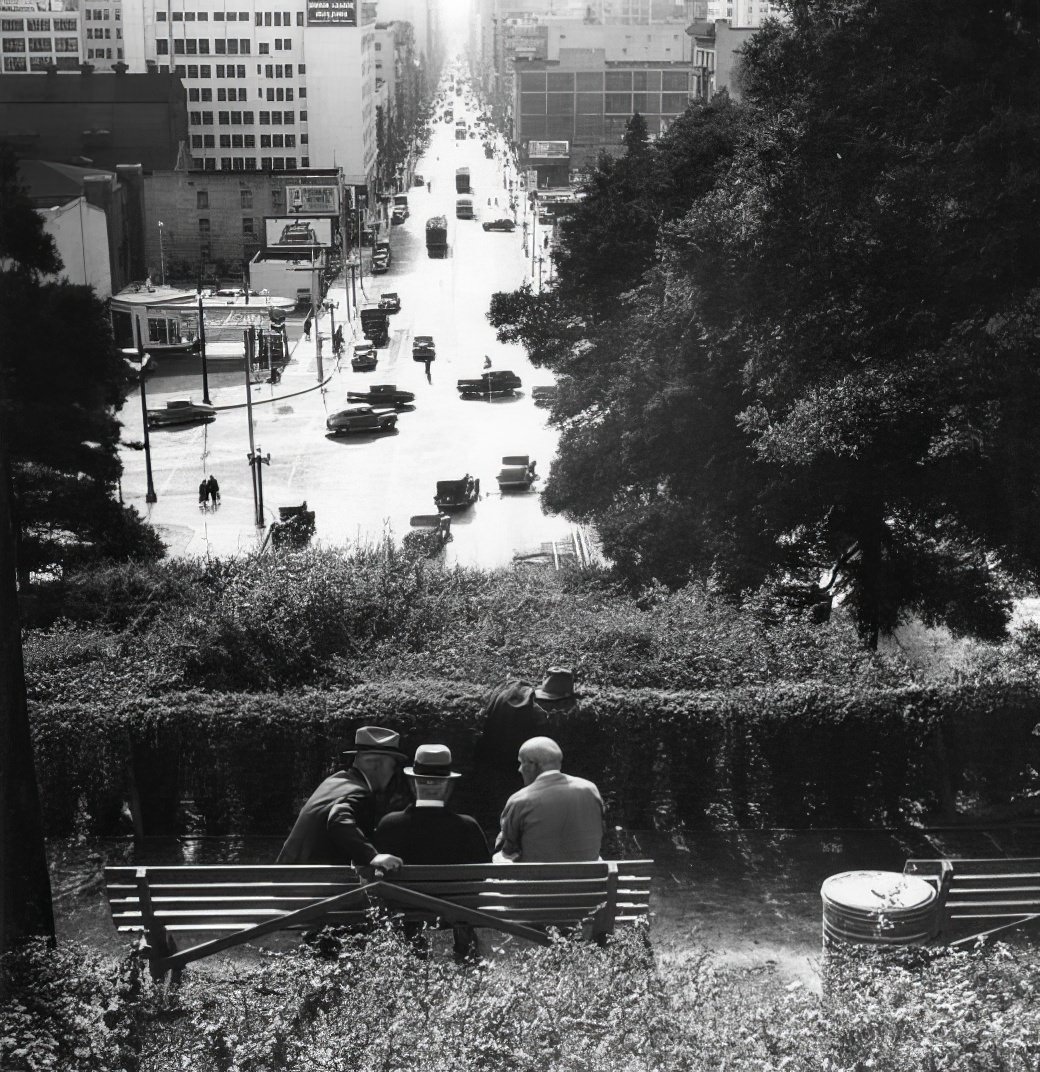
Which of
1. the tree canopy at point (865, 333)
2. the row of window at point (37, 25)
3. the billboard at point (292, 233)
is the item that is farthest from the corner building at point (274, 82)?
the tree canopy at point (865, 333)

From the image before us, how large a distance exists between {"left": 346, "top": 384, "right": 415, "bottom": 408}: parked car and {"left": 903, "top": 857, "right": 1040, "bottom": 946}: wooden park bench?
6797cm

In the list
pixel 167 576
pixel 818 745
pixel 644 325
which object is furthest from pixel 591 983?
pixel 644 325

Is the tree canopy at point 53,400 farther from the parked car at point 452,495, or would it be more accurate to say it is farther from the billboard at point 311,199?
the billboard at point 311,199

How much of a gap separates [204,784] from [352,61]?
135 metres

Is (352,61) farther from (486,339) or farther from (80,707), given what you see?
(80,707)

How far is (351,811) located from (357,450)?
60.0 metres

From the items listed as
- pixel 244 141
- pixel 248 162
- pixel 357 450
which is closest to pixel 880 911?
pixel 357 450

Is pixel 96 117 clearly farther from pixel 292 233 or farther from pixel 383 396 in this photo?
pixel 383 396

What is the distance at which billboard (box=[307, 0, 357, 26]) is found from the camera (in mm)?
136500

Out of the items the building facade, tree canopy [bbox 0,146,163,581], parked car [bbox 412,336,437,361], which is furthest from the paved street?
the building facade

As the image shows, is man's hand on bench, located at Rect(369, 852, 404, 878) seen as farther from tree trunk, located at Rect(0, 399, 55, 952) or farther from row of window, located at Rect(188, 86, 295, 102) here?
row of window, located at Rect(188, 86, 295, 102)

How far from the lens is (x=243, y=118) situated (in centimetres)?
13650

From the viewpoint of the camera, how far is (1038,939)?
793 centimetres

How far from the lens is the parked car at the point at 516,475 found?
61000 millimetres
